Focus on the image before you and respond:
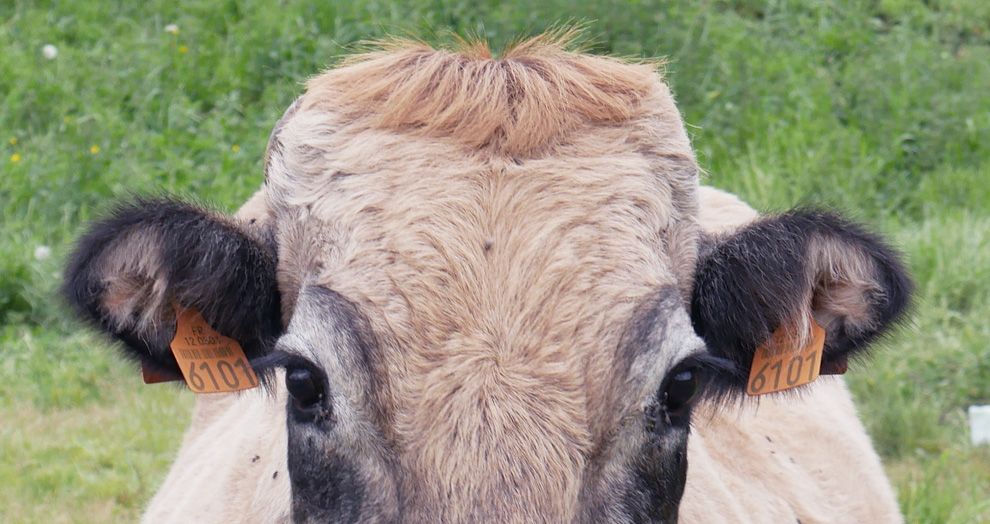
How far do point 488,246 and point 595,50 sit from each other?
7.08m

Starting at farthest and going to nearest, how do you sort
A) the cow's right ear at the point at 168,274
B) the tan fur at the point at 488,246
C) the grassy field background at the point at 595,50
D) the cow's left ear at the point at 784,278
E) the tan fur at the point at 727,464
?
the grassy field background at the point at 595,50
the tan fur at the point at 727,464
the cow's left ear at the point at 784,278
the cow's right ear at the point at 168,274
the tan fur at the point at 488,246

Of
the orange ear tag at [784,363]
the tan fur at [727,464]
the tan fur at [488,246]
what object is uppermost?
the tan fur at [488,246]

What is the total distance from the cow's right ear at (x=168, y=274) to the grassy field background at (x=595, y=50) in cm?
377

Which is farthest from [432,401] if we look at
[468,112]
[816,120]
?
[816,120]

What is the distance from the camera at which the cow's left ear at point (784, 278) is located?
3.00 metres

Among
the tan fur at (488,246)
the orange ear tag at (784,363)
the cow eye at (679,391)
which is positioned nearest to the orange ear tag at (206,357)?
the tan fur at (488,246)

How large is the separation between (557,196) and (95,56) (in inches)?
332

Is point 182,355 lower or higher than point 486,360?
lower

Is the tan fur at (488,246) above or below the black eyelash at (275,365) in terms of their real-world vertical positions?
above

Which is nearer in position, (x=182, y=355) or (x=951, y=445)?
(x=182, y=355)

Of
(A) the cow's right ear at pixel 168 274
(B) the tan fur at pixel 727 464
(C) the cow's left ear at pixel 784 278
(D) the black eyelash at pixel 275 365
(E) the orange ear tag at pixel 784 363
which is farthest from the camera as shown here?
(B) the tan fur at pixel 727 464

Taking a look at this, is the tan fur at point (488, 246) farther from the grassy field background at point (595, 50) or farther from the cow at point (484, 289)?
the grassy field background at point (595, 50)

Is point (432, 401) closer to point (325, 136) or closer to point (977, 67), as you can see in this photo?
point (325, 136)

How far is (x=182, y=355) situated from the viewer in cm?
310
